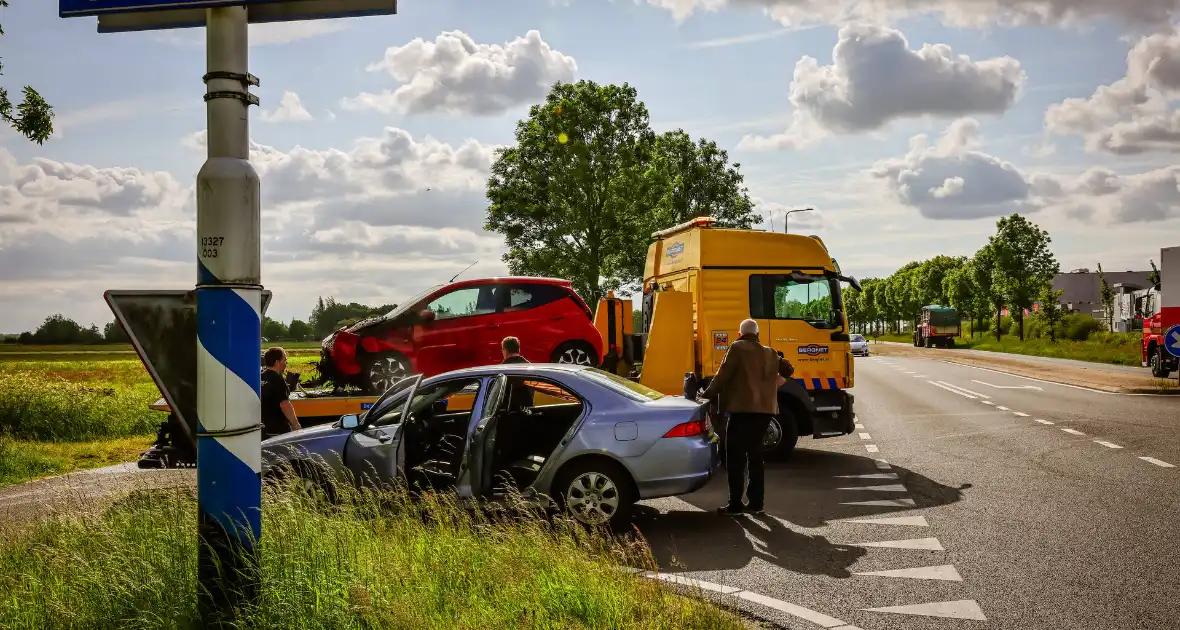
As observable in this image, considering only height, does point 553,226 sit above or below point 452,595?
above

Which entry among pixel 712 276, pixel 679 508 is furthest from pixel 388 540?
pixel 712 276

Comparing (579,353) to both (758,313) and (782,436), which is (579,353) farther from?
(782,436)

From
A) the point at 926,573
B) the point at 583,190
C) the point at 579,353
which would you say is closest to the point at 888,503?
the point at 926,573

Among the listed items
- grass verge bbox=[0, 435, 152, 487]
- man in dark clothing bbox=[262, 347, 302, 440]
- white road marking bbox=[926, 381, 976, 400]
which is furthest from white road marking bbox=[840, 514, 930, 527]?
white road marking bbox=[926, 381, 976, 400]

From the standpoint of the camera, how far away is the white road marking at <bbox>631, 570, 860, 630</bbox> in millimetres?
5684

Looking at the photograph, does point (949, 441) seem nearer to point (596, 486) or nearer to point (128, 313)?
point (596, 486)

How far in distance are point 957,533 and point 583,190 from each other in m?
39.7

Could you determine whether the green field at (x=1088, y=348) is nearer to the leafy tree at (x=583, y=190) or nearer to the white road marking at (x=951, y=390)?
the white road marking at (x=951, y=390)

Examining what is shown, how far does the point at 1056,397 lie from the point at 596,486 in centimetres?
1889

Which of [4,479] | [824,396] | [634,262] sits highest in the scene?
[634,262]

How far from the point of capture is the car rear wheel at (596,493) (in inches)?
321

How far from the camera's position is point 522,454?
341 inches

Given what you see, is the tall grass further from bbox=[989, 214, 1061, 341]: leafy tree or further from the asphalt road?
bbox=[989, 214, 1061, 341]: leafy tree

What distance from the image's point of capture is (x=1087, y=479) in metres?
10.9
